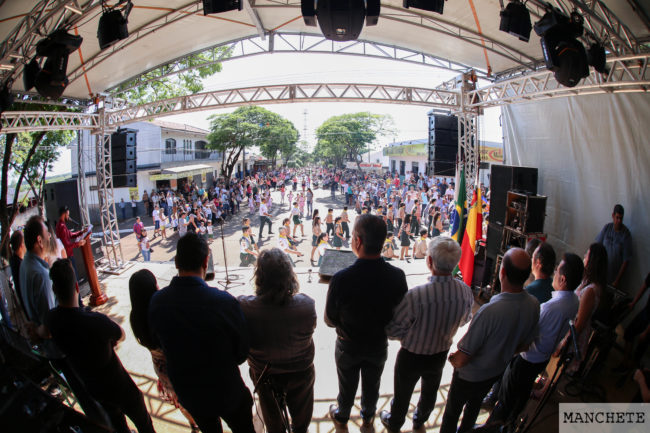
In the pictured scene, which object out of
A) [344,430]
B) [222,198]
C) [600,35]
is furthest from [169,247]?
[600,35]

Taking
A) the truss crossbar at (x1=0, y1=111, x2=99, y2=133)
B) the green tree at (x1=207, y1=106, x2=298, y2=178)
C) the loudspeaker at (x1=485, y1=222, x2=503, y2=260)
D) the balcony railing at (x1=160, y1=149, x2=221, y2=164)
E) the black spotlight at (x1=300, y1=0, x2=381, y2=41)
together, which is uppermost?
the green tree at (x1=207, y1=106, x2=298, y2=178)

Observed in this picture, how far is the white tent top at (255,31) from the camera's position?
13.6 ft

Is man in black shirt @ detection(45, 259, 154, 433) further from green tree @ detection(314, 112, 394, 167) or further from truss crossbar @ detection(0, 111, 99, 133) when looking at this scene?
green tree @ detection(314, 112, 394, 167)

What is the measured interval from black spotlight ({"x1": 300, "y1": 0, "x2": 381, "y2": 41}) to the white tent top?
2.37 metres

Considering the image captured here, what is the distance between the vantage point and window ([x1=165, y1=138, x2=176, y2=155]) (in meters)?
23.1

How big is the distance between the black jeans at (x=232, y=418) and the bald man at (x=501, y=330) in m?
1.25

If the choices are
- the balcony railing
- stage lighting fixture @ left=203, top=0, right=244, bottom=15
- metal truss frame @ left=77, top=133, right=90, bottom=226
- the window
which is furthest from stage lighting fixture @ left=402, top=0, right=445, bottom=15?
the window

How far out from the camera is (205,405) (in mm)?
1591

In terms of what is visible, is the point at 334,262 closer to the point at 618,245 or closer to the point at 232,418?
the point at 232,418

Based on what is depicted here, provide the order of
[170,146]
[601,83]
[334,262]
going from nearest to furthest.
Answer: [601,83]
[334,262]
[170,146]

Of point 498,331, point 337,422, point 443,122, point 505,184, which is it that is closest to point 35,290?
point 337,422

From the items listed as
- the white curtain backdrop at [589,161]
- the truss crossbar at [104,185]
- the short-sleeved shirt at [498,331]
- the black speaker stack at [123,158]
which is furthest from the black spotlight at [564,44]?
the truss crossbar at [104,185]

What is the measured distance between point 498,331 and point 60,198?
8.97m

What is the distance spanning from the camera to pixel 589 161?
548cm
